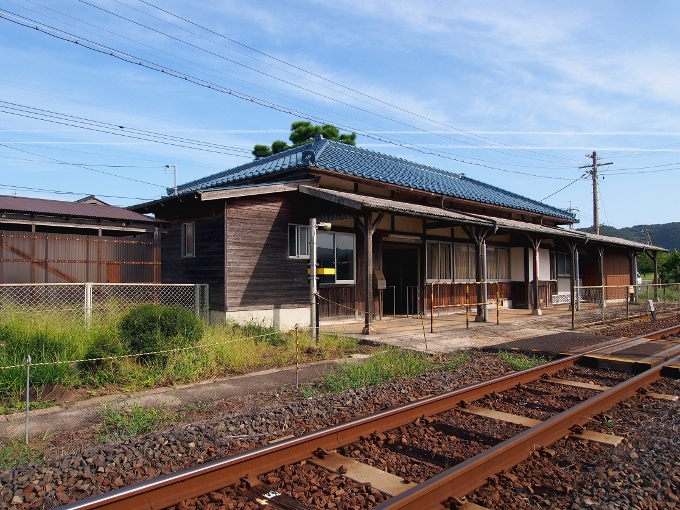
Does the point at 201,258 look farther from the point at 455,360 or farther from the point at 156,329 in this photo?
the point at 455,360

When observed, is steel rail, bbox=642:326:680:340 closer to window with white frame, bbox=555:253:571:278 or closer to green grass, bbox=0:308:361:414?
green grass, bbox=0:308:361:414

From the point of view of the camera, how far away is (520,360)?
909cm

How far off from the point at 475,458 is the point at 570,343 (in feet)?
25.8

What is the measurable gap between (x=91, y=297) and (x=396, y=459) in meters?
7.32

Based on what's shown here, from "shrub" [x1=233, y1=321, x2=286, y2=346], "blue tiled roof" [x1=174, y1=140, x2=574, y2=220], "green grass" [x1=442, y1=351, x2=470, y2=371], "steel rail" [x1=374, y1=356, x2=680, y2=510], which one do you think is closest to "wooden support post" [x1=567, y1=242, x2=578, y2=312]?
"blue tiled roof" [x1=174, y1=140, x2=574, y2=220]

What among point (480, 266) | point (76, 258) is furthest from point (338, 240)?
point (76, 258)

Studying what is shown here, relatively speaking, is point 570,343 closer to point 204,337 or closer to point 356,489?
point 204,337

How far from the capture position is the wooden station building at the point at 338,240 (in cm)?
1211

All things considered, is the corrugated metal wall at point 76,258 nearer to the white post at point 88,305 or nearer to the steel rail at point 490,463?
the white post at point 88,305

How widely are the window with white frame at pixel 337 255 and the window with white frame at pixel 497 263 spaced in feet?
Answer: 24.3

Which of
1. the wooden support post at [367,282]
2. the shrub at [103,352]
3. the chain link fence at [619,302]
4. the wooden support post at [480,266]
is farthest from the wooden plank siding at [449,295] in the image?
the shrub at [103,352]

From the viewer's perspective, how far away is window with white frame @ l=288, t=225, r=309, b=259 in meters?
13.1

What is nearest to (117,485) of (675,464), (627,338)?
(675,464)

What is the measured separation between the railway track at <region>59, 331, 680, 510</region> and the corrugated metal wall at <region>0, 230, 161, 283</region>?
853cm
